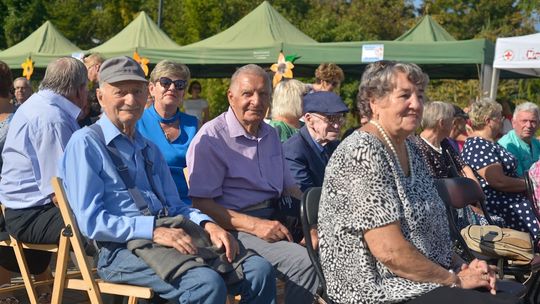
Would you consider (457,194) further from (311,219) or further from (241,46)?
(241,46)

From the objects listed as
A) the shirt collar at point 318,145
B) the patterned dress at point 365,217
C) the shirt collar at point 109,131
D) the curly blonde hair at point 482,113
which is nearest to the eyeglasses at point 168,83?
the shirt collar at point 318,145

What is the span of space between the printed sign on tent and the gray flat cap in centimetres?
899

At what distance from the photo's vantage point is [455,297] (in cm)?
313

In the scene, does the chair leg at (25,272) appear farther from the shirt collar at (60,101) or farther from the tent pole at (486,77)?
the tent pole at (486,77)

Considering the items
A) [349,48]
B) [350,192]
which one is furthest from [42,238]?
[349,48]

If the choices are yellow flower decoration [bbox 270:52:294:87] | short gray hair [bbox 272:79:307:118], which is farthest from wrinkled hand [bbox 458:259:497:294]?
yellow flower decoration [bbox 270:52:294:87]

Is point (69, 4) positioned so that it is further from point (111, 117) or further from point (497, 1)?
point (111, 117)

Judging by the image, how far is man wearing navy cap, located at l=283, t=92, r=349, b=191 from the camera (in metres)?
4.87

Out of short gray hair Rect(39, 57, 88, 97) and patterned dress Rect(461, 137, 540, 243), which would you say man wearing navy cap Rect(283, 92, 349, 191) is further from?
patterned dress Rect(461, 137, 540, 243)

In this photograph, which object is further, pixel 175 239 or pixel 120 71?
pixel 120 71

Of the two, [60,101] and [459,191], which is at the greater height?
[60,101]

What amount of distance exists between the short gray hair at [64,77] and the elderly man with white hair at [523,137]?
435cm

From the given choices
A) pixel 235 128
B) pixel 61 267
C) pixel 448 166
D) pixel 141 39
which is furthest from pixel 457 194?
pixel 141 39

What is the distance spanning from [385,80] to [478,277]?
91 centimetres
